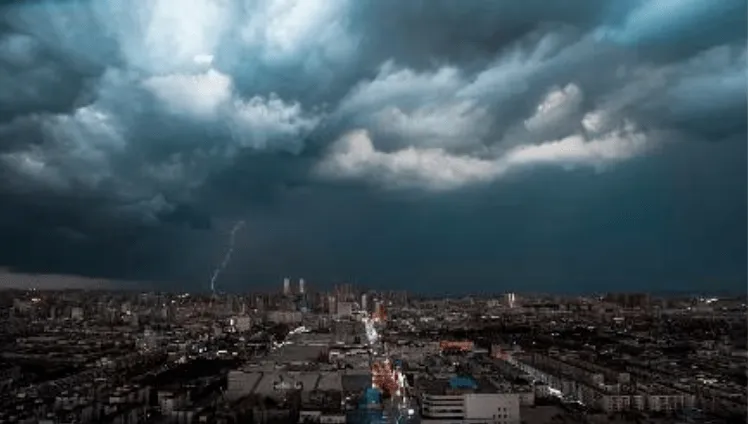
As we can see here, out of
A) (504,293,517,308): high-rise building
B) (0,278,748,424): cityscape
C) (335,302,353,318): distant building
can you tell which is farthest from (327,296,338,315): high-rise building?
(504,293,517,308): high-rise building

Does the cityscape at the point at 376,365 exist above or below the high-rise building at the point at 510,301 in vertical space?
below

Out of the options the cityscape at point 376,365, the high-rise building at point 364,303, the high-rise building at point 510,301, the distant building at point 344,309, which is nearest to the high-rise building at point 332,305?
the distant building at point 344,309

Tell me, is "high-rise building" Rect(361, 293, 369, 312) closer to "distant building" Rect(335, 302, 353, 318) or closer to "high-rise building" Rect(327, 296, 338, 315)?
"distant building" Rect(335, 302, 353, 318)

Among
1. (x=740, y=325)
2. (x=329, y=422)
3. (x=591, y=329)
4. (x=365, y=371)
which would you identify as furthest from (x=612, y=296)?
(x=329, y=422)

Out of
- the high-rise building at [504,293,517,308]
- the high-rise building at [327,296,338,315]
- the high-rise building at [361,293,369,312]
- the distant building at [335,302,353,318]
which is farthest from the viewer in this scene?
the high-rise building at [504,293,517,308]

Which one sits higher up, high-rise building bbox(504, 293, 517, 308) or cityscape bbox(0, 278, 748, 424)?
high-rise building bbox(504, 293, 517, 308)

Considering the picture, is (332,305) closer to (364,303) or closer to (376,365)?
(364,303)

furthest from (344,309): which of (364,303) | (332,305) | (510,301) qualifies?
(510,301)

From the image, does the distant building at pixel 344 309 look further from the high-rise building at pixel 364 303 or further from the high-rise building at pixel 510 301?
the high-rise building at pixel 510 301
